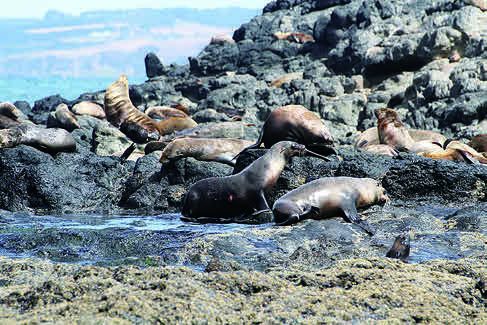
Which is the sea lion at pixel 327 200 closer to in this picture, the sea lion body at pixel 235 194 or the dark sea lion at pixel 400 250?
the sea lion body at pixel 235 194

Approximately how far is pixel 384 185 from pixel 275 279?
391cm

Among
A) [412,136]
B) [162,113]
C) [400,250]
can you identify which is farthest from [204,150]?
[162,113]

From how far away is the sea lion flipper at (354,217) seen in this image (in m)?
5.81

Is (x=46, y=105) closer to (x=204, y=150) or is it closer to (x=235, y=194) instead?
(x=204, y=150)

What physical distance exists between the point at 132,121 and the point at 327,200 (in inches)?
348

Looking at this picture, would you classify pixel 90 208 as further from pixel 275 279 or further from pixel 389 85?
pixel 389 85

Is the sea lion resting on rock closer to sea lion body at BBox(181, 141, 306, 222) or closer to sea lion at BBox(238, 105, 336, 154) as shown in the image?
sea lion at BBox(238, 105, 336, 154)

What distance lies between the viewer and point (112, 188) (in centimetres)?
884

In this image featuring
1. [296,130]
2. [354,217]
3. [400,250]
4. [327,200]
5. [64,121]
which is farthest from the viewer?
[64,121]

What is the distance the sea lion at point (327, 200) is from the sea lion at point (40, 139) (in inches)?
157

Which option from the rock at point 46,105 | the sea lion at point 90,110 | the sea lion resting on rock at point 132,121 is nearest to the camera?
the sea lion resting on rock at point 132,121

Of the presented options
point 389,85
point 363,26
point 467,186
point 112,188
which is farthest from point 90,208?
point 363,26

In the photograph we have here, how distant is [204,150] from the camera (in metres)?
9.27

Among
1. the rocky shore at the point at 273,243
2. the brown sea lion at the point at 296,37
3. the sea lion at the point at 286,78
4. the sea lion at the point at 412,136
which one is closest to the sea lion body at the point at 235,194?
the rocky shore at the point at 273,243
